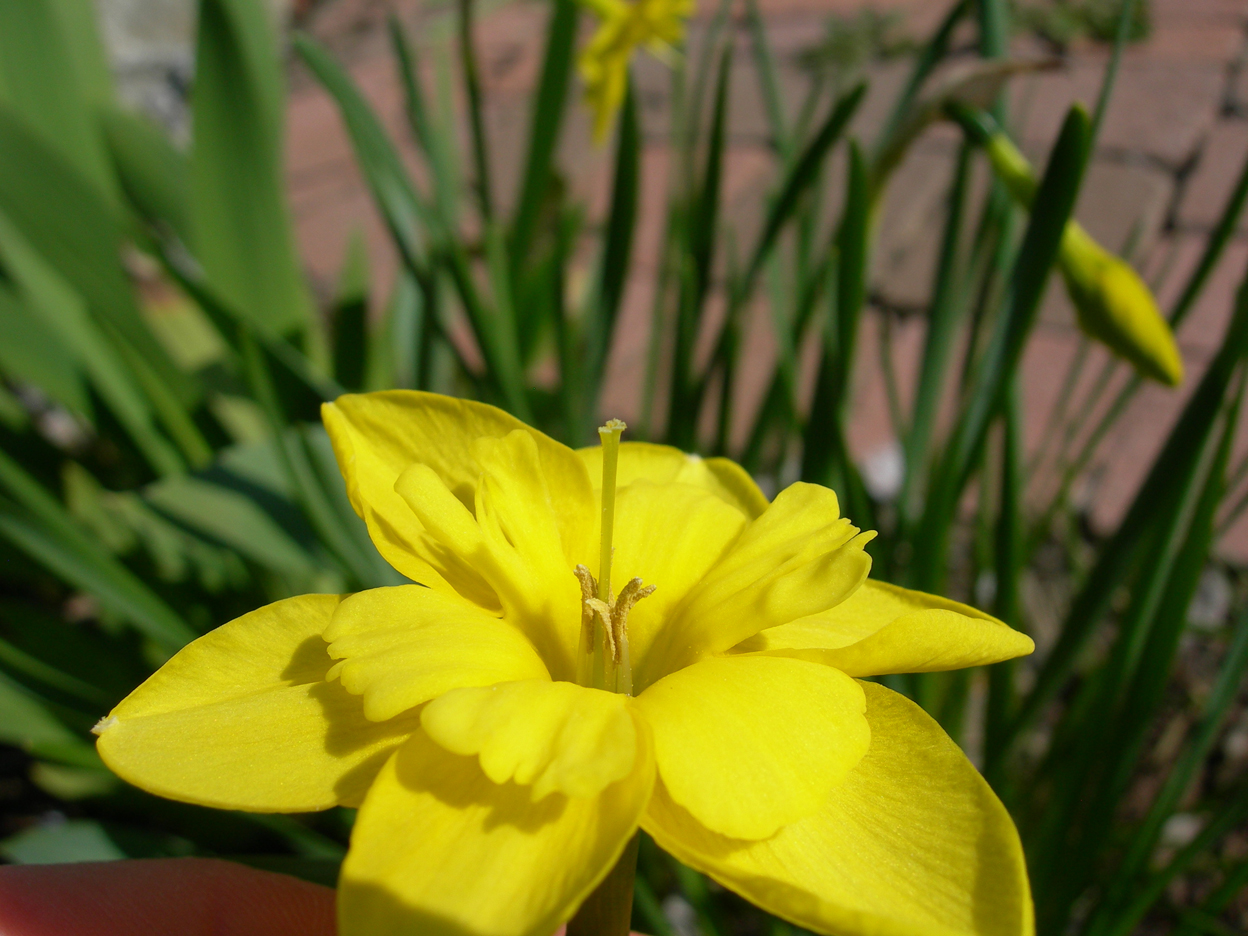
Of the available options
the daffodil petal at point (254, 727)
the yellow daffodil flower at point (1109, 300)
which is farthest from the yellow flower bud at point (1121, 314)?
the daffodil petal at point (254, 727)

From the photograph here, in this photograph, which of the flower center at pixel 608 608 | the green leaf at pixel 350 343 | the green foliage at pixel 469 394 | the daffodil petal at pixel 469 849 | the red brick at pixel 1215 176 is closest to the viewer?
the daffodil petal at pixel 469 849

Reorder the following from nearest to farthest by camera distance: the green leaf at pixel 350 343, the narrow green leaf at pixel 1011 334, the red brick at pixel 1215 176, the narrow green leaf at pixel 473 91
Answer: the narrow green leaf at pixel 1011 334
the narrow green leaf at pixel 473 91
the green leaf at pixel 350 343
the red brick at pixel 1215 176

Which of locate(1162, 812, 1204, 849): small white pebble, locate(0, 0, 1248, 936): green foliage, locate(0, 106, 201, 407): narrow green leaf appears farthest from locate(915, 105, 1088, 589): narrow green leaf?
locate(0, 106, 201, 407): narrow green leaf

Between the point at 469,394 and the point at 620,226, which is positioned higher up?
the point at 620,226

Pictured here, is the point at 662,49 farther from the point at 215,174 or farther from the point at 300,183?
the point at 300,183

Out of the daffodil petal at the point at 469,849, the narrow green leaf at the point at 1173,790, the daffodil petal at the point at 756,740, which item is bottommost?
the narrow green leaf at the point at 1173,790

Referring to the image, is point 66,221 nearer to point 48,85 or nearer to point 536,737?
point 48,85

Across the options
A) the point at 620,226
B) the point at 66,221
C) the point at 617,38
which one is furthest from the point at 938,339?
the point at 66,221

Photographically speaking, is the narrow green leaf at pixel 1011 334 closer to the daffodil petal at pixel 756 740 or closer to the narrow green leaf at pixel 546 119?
the daffodil petal at pixel 756 740
